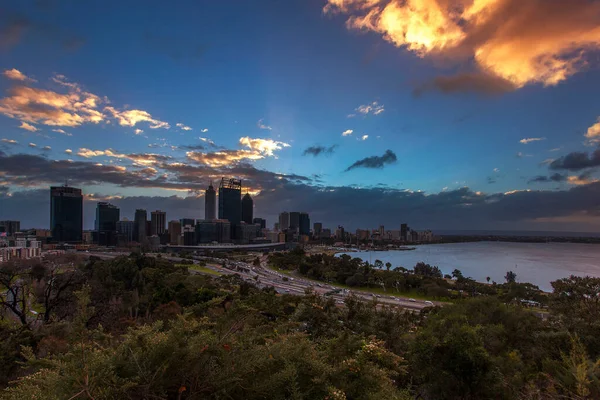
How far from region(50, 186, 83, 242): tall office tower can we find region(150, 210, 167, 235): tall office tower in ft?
57.6

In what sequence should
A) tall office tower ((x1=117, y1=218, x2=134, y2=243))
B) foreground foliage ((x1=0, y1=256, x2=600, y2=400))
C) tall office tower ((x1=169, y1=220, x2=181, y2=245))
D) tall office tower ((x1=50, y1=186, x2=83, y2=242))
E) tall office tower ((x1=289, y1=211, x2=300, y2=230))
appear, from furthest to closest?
tall office tower ((x1=289, y1=211, x2=300, y2=230)) < tall office tower ((x1=169, y1=220, x2=181, y2=245)) < tall office tower ((x1=117, y1=218, x2=134, y2=243)) < tall office tower ((x1=50, y1=186, x2=83, y2=242)) < foreground foliage ((x1=0, y1=256, x2=600, y2=400))

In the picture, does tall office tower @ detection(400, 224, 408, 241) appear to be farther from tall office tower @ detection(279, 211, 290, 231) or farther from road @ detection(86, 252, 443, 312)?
road @ detection(86, 252, 443, 312)

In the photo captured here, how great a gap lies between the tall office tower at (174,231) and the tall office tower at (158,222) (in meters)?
3.47

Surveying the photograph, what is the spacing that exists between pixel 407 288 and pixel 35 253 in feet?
150

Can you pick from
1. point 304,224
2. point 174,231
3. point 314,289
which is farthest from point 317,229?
point 314,289

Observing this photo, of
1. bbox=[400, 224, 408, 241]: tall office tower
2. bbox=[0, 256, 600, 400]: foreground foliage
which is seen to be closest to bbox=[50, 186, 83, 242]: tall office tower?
bbox=[0, 256, 600, 400]: foreground foliage

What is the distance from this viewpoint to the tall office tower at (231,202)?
9338 cm

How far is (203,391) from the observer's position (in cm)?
204

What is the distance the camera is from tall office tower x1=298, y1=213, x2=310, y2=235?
120 m

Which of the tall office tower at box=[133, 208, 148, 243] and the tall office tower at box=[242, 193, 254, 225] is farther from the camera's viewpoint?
the tall office tower at box=[242, 193, 254, 225]

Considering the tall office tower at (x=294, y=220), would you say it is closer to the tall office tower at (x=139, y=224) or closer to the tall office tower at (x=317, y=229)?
the tall office tower at (x=317, y=229)

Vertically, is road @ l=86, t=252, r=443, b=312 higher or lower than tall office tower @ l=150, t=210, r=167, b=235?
lower

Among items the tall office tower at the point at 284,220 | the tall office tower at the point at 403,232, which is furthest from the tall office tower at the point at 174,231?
the tall office tower at the point at 403,232

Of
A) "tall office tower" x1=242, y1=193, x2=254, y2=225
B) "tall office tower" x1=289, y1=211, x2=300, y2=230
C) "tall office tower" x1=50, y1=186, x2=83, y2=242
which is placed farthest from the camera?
"tall office tower" x1=289, y1=211, x2=300, y2=230
